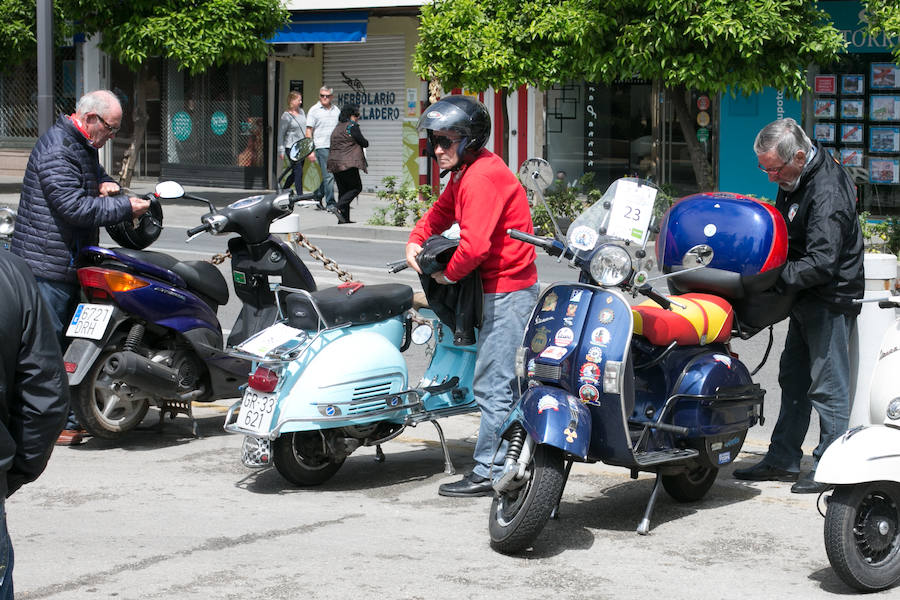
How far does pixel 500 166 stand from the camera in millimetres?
5809

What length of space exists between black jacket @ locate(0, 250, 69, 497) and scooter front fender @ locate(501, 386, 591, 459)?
2.11 m

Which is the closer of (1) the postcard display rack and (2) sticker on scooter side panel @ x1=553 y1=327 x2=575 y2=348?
(2) sticker on scooter side panel @ x1=553 y1=327 x2=575 y2=348

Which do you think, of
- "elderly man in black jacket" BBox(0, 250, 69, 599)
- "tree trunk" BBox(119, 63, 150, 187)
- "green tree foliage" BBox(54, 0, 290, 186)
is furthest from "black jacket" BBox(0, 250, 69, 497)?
"tree trunk" BBox(119, 63, 150, 187)

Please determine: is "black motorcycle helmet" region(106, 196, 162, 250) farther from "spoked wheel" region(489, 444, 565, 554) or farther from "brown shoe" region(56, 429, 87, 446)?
"spoked wheel" region(489, 444, 565, 554)

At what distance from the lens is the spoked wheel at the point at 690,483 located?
5754mm

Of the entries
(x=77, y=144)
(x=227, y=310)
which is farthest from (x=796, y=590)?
(x=227, y=310)

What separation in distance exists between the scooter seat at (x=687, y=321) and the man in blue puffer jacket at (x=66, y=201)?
2792mm

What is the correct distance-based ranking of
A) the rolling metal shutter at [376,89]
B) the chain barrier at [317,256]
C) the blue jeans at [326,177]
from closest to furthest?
the chain barrier at [317,256], the blue jeans at [326,177], the rolling metal shutter at [376,89]

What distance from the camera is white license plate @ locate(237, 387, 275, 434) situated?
18.7 ft

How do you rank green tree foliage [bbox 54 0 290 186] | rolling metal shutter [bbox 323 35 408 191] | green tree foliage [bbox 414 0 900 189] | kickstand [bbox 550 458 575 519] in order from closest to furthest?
kickstand [bbox 550 458 575 519]
green tree foliage [bbox 414 0 900 189]
green tree foliage [bbox 54 0 290 186]
rolling metal shutter [bbox 323 35 408 191]

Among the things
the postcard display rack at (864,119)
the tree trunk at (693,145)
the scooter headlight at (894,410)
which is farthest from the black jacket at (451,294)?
the postcard display rack at (864,119)

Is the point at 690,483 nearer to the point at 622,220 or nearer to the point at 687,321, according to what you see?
the point at 687,321

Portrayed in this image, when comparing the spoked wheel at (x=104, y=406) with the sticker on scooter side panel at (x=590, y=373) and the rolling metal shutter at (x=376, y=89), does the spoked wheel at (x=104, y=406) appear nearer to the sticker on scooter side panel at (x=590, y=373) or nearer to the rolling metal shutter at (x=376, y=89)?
the sticker on scooter side panel at (x=590, y=373)

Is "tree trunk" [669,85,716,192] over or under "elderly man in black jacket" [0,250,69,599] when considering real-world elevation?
over
